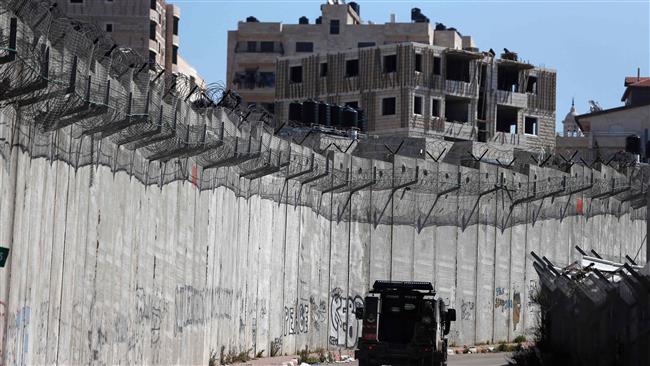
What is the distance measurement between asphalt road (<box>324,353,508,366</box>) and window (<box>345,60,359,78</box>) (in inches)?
1757

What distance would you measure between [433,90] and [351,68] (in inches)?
212

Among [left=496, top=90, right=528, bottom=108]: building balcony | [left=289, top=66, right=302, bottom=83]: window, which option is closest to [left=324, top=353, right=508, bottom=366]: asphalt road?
[left=496, top=90, right=528, bottom=108]: building balcony

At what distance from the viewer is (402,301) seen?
32.7 metres

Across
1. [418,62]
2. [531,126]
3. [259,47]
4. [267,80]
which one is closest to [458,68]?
[418,62]

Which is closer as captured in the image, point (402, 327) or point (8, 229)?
point (8, 229)

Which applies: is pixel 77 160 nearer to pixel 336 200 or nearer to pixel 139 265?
pixel 139 265

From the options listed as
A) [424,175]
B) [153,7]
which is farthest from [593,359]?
[153,7]

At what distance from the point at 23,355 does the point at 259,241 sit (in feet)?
56.6

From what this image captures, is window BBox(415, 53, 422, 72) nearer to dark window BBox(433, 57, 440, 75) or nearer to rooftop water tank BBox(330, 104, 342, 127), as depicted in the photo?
dark window BBox(433, 57, 440, 75)

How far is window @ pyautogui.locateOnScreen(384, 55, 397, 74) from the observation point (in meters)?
88.9

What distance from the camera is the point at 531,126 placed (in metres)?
97.4

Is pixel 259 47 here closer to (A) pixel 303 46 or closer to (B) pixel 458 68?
(A) pixel 303 46

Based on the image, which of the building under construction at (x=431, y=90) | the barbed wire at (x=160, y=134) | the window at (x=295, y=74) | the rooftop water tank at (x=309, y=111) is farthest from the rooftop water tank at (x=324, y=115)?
the window at (x=295, y=74)

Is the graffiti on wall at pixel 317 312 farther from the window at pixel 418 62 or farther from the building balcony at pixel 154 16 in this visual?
the building balcony at pixel 154 16
